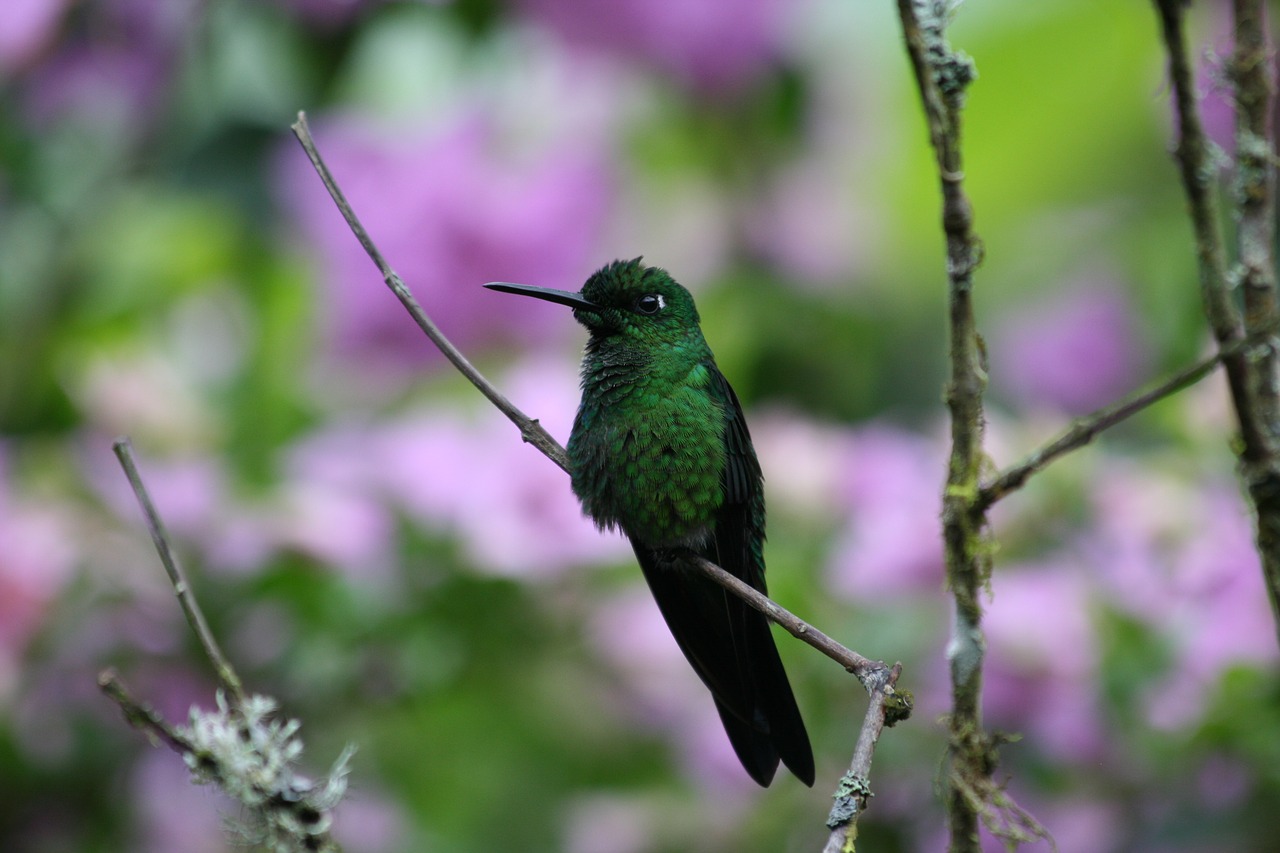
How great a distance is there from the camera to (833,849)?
0.63 metres

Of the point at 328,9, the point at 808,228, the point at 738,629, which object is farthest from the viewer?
the point at 808,228

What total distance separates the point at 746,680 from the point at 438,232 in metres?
1.18

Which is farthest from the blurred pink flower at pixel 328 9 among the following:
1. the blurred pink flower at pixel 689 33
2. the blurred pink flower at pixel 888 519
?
the blurred pink flower at pixel 888 519

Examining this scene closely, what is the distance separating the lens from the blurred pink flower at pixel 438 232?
199 centimetres

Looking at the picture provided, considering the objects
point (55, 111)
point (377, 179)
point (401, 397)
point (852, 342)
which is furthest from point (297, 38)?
point (852, 342)

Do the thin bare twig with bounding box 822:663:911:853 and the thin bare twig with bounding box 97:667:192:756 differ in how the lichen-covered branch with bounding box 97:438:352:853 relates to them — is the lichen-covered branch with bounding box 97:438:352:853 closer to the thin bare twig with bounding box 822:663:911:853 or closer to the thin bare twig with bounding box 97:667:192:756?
the thin bare twig with bounding box 97:667:192:756

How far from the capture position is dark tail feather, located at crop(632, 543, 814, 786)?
0.93 meters

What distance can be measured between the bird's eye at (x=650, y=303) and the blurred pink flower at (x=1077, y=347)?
1.30 metres

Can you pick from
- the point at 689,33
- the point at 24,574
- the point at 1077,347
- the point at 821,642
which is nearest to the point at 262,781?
the point at 821,642

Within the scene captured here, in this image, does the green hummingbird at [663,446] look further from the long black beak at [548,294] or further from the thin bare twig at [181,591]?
the thin bare twig at [181,591]

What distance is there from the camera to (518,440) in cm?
181

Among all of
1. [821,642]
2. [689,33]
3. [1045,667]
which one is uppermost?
[689,33]

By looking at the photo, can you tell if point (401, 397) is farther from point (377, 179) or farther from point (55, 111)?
point (55, 111)

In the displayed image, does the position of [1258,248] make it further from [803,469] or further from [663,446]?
[803,469]
